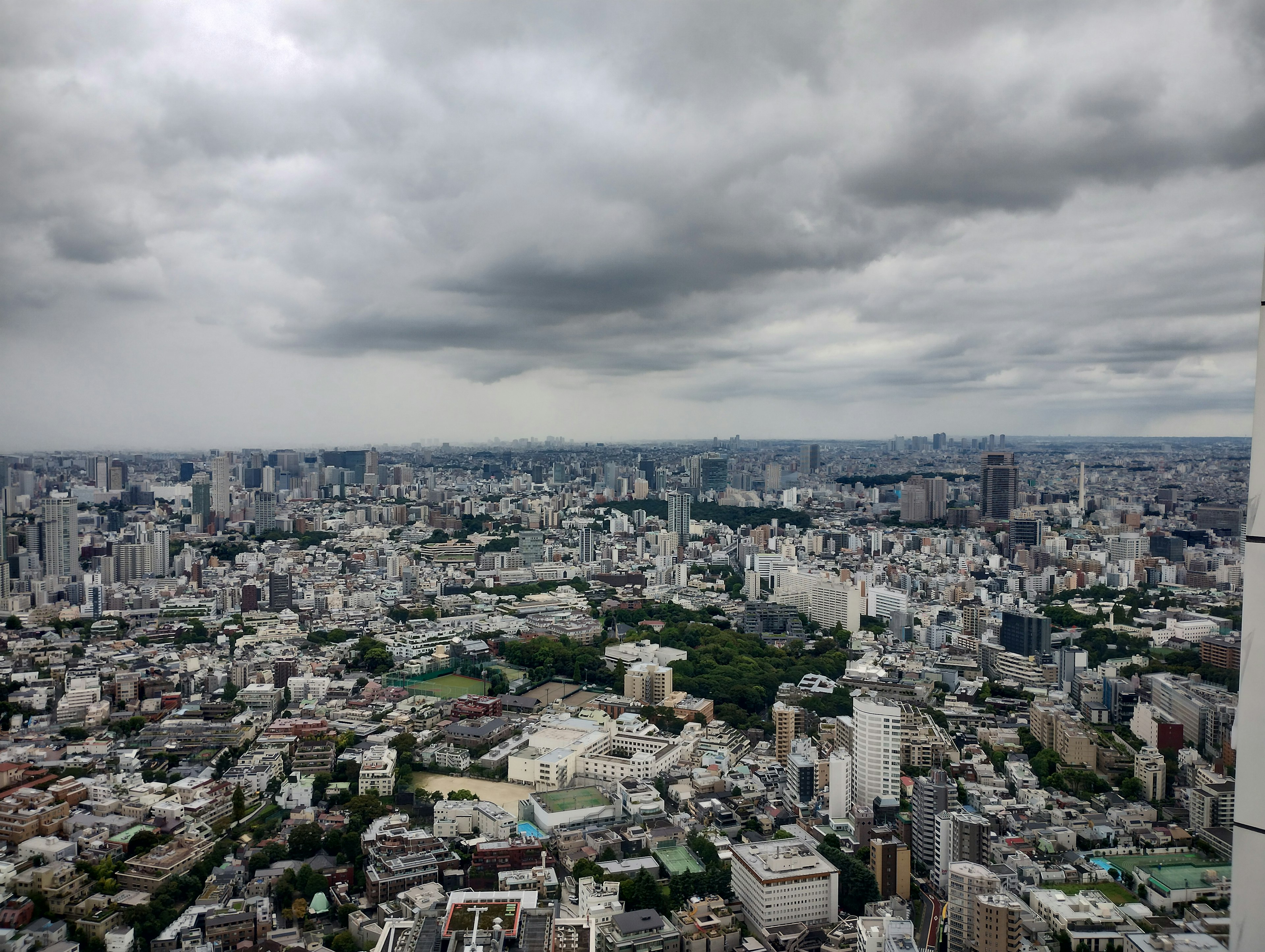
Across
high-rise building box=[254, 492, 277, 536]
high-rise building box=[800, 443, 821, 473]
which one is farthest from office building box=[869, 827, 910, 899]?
high-rise building box=[800, 443, 821, 473]

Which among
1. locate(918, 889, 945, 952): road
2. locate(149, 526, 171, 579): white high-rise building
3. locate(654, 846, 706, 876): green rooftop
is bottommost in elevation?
locate(654, 846, 706, 876): green rooftop

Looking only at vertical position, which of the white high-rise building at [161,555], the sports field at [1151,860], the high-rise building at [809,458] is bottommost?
the sports field at [1151,860]

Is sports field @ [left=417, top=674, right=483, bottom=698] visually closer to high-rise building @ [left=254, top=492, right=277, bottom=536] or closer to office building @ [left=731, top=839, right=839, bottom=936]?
office building @ [left=731, top=839, right=839, bottom=936]

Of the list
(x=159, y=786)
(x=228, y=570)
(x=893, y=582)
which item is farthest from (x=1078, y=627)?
(x=228, y=570)

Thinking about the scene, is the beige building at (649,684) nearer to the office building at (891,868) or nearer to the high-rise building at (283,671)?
the high-rise building at (283,671)

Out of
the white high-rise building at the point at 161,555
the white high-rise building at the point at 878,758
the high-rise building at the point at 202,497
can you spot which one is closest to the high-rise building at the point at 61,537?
the white high-rise building at the point at 161,555

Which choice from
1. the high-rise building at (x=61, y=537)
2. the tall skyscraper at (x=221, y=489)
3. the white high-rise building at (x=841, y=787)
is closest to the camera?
the white high-rise building at (x=841, y=787)
